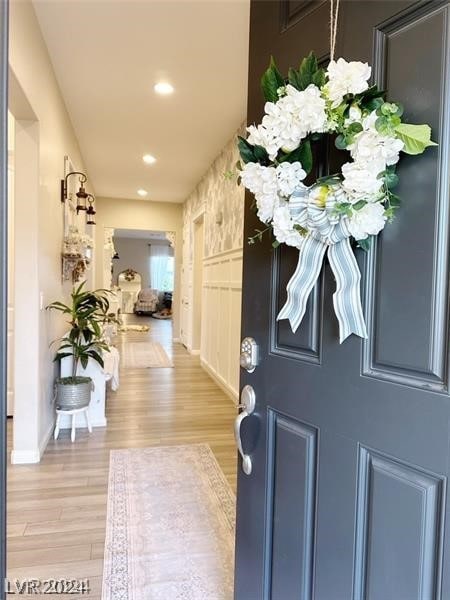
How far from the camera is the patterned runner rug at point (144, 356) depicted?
5.96m

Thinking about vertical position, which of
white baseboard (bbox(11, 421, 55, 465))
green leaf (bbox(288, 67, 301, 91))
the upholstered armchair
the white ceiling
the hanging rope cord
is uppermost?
the white ceiling

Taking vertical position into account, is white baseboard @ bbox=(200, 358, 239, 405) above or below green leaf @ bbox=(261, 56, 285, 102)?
below

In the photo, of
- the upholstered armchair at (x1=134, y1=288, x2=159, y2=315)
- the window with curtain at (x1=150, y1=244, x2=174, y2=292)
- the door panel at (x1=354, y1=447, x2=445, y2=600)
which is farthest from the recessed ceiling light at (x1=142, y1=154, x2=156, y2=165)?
Result: the window with curtain at (x1=150, y1=244, x2=174, y2=292)

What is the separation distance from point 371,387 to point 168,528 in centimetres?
166

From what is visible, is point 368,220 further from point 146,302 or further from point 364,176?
point 146,302

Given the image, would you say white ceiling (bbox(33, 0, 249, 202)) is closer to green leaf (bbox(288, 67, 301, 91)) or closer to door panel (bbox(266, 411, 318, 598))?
green leaf (bbox(288, 67, 301, 91))

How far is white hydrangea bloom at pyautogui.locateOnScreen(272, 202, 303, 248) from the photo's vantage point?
0.79 meters

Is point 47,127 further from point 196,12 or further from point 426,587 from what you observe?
point 426,587

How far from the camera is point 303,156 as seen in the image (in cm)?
78

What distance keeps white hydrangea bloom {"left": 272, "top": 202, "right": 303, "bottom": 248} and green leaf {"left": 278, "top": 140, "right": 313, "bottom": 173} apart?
0.08 meters

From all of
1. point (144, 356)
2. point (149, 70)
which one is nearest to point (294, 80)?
point (149, 70)

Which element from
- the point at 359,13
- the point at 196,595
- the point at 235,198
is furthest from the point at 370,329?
the point at 235,198

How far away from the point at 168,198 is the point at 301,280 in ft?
24.0

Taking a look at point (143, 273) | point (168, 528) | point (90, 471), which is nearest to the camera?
point (168, 528)
